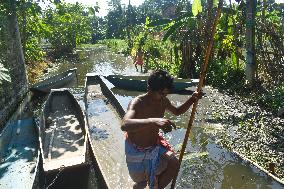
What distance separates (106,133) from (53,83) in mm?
6360

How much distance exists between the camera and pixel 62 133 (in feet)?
30.6

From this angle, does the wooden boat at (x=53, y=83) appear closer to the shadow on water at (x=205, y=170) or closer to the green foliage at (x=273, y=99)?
the shadow on water at (x=205, y=170)

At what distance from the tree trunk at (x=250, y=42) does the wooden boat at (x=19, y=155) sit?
24.3 ft

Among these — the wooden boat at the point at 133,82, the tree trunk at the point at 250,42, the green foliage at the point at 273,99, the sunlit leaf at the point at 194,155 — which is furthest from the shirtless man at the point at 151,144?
the wooden boat at the point at 133,82

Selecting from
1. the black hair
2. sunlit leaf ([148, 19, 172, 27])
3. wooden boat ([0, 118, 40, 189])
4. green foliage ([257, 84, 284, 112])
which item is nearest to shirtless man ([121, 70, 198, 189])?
the black hair

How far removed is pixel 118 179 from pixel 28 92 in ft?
30.7

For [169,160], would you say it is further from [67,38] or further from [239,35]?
[67,38]

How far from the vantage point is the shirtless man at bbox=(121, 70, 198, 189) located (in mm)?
3676

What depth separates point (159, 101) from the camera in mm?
3916

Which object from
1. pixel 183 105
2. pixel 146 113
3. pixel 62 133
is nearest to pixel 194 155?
pixel 183 105

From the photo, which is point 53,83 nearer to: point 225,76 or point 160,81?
point 225,76

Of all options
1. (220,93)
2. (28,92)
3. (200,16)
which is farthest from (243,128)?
(28,92)

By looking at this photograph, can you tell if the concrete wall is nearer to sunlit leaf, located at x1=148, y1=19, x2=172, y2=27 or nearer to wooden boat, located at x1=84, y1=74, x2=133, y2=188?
wooden boat, located at x1=84, y1=74, x2=133, y2=188

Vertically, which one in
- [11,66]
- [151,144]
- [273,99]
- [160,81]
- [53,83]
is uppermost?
[160,81]
